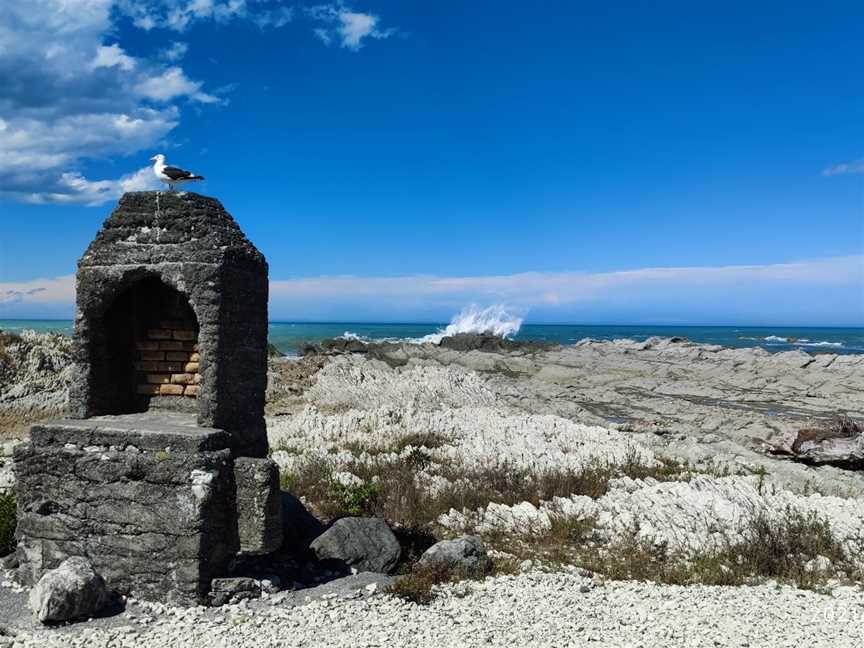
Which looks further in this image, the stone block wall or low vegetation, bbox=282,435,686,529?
low vegetation, bbox=282,435,686,529

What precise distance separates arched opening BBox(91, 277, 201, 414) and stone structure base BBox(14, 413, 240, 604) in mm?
975

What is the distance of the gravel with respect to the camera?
5535 mm

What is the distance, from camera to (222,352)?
687 cm

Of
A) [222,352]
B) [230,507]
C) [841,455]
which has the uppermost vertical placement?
[222,352]

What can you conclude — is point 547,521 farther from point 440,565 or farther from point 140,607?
point 140,607

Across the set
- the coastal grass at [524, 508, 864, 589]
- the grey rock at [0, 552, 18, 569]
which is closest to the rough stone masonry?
the grey rock at [0, 552, 18, 569]

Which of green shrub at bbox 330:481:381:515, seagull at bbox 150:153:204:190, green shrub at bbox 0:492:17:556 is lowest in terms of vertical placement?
green shrub at bbox 330:481:381:515

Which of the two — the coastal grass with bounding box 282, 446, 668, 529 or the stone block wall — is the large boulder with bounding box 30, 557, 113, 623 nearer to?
the stone block wall

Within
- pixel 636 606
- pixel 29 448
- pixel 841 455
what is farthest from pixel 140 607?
pixel 841 455

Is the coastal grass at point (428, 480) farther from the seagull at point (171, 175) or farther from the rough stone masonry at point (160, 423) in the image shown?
the seagull at point (171, 175)

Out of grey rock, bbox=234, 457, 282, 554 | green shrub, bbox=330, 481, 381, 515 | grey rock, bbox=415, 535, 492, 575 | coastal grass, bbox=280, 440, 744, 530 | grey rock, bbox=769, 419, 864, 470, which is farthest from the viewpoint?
grey rock, bbox=769, 419, 864, 470

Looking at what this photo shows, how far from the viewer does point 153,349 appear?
25.6ft

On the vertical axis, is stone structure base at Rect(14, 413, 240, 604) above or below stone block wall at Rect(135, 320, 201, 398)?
below

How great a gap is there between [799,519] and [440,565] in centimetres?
506
